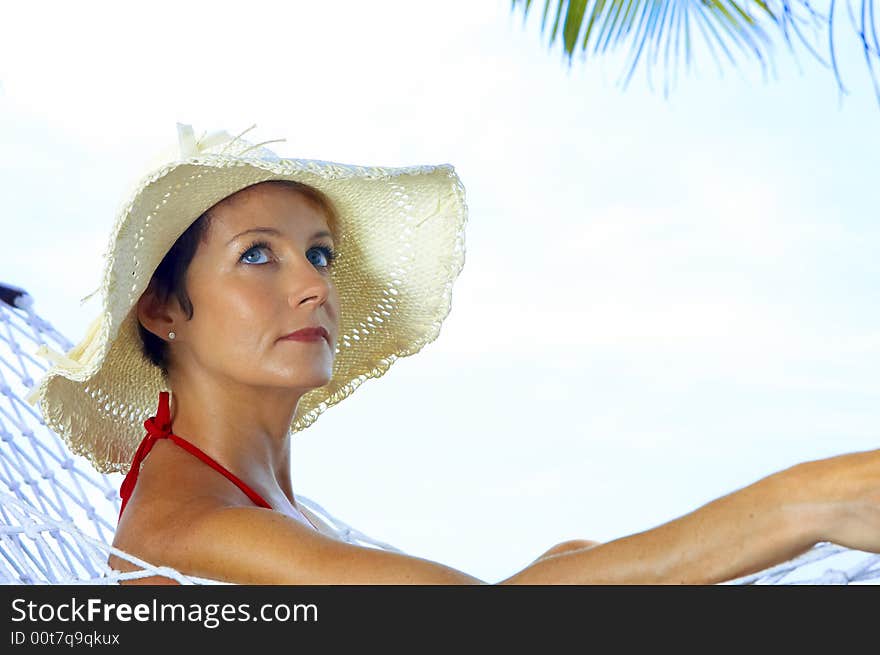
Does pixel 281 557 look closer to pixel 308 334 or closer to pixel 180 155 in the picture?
pixel 308 334

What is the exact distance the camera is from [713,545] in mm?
933

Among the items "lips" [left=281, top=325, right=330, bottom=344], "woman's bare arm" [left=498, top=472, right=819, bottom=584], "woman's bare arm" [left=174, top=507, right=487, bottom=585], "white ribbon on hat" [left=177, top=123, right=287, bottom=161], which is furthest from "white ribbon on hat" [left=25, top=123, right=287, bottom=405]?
"woman's bare arm" [left=498, top=472, right=819, bottom=584]

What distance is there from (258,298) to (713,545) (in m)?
0.68

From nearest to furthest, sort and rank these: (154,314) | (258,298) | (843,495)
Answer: (843,495) < (258,298) < (154,314)

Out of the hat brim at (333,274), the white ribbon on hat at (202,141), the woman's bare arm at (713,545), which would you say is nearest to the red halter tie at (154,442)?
the hat brim at (333,274)

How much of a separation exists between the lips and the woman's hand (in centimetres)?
69

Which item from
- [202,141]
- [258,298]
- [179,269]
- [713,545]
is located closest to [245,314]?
[258,298]

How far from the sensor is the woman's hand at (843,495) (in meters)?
0.86

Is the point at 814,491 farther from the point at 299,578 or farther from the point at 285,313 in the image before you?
the point at 285,313

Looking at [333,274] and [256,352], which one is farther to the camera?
[333,274]

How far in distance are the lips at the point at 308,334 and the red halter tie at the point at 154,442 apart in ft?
0.59

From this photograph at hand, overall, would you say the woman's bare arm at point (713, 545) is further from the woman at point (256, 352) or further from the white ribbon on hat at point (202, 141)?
the white ribbon on hat at point (202, 141)
